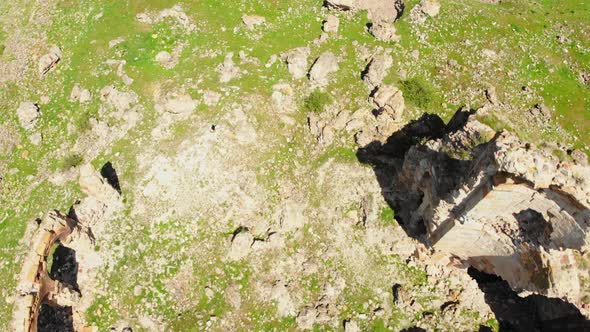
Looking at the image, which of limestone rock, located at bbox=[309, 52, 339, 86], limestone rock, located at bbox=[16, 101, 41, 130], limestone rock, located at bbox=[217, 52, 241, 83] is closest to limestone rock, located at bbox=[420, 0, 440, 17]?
limestone rock, located at bbox=[309, 52, 339, 86]

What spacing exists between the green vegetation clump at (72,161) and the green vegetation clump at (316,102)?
15.0 metres

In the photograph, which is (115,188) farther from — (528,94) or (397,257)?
(528,94)

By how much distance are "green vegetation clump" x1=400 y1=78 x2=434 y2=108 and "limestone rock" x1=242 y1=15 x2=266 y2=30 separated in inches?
446

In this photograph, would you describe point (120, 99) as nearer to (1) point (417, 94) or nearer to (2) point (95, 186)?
(2) point (95, 186)

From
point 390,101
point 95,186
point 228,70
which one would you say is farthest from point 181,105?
point 390,101

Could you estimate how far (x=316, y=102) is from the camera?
27938 mm

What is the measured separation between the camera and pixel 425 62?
3009 centimetres

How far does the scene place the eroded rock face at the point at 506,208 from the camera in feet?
52.0

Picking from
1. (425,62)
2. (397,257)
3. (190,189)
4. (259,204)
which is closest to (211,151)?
(190,189)

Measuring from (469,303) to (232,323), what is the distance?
13.2m

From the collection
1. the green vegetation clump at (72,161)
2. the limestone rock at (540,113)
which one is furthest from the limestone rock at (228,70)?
the limestone rock at (540,113)

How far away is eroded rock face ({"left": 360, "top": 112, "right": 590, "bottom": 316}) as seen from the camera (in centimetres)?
1584

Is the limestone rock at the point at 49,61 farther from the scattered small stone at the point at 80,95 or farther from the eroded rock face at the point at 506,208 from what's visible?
the eroded rock face at the point at 506,208

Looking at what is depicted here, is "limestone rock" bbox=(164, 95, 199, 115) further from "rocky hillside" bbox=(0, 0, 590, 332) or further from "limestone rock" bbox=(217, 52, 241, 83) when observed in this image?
"limestone rock" bbox=(217, 52, 241, 83)
